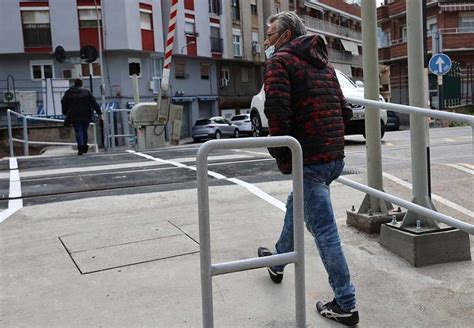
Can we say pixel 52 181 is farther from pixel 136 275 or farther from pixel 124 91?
pixel 124 91

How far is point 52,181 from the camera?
24.8 feet

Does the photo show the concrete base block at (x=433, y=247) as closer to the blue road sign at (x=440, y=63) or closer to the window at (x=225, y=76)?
the blue road sign at (x=440, y=63)

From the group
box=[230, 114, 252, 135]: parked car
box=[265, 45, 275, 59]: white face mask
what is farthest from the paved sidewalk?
box=[230, 114, 252, 135]: parked car

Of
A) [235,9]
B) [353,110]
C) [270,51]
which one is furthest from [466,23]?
[270,51]

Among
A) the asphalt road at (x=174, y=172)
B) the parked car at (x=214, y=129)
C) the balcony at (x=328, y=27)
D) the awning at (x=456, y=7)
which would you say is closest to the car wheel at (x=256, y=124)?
the asphalt road at (x=174, y=172)

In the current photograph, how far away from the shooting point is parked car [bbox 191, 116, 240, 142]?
33938 millimetres

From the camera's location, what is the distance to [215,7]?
45.6m

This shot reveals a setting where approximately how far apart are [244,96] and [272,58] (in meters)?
46.2

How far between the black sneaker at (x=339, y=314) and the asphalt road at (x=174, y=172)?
1567 millimetres

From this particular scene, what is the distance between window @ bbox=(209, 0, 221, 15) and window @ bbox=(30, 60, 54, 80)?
48.7 feet

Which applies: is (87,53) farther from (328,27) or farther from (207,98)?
(328,27)

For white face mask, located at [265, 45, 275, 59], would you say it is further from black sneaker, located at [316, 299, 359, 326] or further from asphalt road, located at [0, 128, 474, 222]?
black sneaker, located at [316, 299, 359, 326]

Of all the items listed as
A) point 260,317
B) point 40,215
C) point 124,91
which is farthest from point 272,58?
point 124,91

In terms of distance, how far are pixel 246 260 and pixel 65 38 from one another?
121ft
